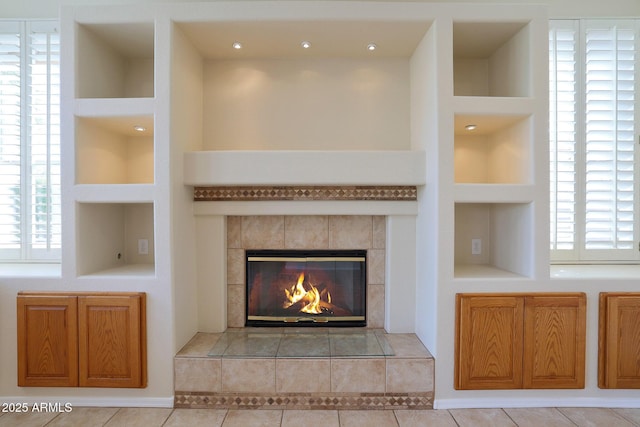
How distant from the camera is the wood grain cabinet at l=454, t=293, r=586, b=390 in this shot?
232 cm

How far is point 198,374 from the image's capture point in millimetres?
2355

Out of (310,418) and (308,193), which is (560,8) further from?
(310,418)

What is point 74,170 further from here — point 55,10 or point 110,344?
point 55,10

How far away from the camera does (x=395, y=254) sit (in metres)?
2.80

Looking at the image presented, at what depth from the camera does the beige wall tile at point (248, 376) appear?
2354 millimetres

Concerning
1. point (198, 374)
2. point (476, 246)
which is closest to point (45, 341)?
point (198, 374)

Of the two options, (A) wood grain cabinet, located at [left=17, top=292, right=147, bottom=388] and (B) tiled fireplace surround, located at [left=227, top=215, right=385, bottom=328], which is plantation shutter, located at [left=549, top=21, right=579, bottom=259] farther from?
(A) wood grain cabinet, located at [left=17, top=292, right=147, bottom=388]

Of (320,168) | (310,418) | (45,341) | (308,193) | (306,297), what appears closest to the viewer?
(310,418)

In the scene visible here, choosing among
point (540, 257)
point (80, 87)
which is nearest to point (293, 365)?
point (540, 257)

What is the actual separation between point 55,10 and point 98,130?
4.30ft

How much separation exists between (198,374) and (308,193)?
1529 millimetres

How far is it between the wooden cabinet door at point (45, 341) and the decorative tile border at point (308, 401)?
86 centimetres

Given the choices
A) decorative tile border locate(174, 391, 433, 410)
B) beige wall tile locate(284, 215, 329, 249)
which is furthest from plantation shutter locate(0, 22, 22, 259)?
beige wall tile locate(284, 215, 329, 249)

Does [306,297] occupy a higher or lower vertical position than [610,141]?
lower
